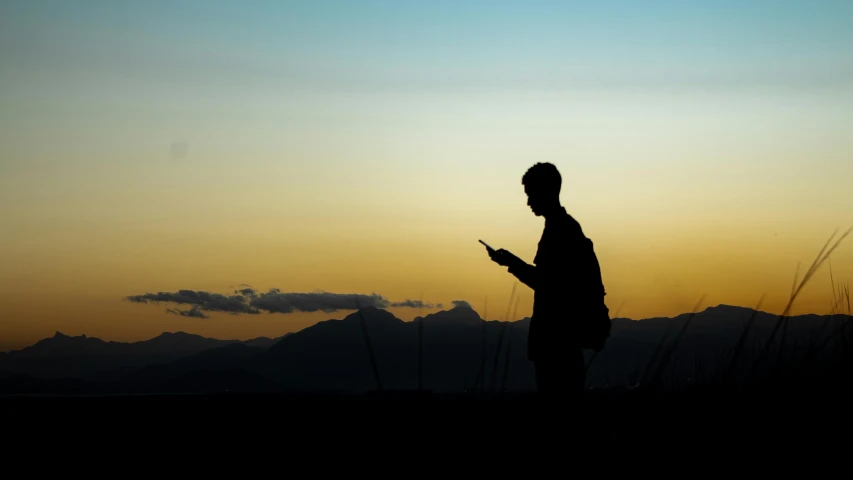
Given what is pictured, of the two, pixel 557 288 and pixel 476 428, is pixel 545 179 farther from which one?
pixel 476 428

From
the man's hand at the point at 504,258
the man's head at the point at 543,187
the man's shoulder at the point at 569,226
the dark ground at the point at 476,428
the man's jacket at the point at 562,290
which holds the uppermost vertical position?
the man's head at the point at 543,187

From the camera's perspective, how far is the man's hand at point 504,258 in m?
5.18

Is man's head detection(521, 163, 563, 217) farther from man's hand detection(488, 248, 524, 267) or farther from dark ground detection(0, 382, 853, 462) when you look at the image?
dark ground detection(0, 382, 853, 462)

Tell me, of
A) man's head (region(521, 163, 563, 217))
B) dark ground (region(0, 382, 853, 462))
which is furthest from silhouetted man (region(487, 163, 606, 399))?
dark ground (region(0, 382, 853, 462))

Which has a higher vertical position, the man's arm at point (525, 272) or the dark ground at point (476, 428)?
the man's arm at point (525, 272)

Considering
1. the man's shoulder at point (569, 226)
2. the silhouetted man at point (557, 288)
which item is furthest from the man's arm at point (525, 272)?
the man's shoulder at point (569, 226)

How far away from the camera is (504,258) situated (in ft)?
17.1

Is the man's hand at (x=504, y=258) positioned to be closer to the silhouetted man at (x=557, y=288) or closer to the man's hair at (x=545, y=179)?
the silhouetted man at (x=557, y=288)

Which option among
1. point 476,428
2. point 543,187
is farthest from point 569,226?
point 476,428

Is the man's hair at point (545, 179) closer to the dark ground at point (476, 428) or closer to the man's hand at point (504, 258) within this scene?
the man's hand at point (504, 258)

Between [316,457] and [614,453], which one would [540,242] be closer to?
[614,453]

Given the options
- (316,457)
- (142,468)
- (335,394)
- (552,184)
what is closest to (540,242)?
(552,184)

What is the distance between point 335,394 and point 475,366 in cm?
378

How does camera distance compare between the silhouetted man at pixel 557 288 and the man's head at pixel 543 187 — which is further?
the man's head at pixel 543 187
